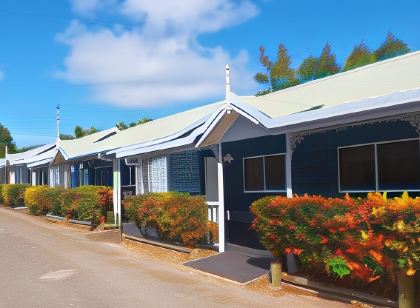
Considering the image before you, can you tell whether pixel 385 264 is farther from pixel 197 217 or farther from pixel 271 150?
pixel 197 217

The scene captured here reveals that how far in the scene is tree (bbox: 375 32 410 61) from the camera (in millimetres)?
33872

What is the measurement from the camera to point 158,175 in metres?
16.3

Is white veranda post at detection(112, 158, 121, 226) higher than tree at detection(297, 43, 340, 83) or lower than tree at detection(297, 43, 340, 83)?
lower

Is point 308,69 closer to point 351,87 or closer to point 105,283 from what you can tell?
point 351,87

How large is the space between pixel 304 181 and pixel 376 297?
4041 millimetres

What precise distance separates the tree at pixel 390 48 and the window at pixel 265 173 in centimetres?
2412

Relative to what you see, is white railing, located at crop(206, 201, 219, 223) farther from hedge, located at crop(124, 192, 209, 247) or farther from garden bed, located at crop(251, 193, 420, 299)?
garden bed, located at crop(251, 193, 420, 299)

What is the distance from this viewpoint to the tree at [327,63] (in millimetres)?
38719

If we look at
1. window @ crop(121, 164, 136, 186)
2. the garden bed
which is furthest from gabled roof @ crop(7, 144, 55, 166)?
the garden bed

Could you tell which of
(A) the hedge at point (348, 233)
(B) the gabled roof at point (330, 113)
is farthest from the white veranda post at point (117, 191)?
(A) the hedge at point (348, 233)

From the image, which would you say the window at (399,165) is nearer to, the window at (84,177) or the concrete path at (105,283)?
the concrete path at (105,283)

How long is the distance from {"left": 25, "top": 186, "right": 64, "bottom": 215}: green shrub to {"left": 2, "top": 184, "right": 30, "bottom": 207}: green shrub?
19.8 ft

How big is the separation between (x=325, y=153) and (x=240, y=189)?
317 cm

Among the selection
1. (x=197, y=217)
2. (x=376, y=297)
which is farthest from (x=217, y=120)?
(x=376, y=297)
